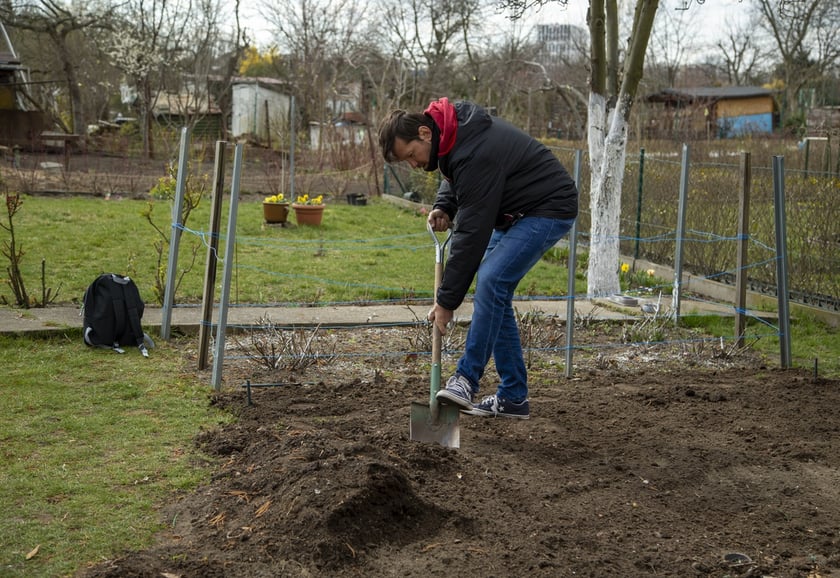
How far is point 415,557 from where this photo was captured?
3258mm

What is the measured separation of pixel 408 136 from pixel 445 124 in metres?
0.18

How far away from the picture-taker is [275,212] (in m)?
13.6

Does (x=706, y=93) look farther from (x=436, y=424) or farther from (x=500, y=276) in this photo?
(x=436, y=424)

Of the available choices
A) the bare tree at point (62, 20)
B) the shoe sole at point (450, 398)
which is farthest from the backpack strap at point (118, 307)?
the bare tree at point (62, 20)

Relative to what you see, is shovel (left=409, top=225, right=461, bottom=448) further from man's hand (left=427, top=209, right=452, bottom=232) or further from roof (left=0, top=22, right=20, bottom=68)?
roof (left=0, top=22, right=20, bottom=68)

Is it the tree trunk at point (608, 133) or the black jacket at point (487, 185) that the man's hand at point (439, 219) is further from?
the tree trunk at point (608, 133)

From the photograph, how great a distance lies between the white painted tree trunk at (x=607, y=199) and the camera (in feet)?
27.9

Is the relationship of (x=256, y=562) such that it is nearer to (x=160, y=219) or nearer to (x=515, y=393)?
(x=515, y=393)

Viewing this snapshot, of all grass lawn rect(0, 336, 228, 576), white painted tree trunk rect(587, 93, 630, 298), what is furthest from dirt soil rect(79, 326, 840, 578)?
white painted tree trunk rect(587, 93, 630, 298)

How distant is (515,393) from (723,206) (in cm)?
544

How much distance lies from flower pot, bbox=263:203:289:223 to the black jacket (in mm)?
9343

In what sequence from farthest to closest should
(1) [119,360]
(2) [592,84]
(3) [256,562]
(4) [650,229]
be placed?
(4) [650,229] < (2) [592,84] < (1) [119,360] < (3) [256,562]

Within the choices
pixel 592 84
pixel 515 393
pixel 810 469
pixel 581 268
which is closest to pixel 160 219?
pixel 581 268

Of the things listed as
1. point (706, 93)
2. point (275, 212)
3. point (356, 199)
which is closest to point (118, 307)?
point (275, 212)
